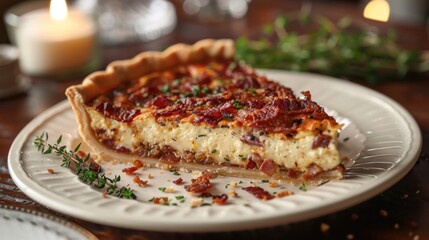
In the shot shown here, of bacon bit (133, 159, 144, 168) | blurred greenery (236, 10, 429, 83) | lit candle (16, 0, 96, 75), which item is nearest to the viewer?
bacon bit (133, 159, 144, 168)

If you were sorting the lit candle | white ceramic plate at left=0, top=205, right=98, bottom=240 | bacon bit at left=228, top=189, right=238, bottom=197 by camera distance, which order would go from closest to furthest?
1. white ceramic plate at left=0, top=205, right=98, bottom=240
2. bacon bit at left=228, top=189, right=238, bottom=197
3. the lit candle

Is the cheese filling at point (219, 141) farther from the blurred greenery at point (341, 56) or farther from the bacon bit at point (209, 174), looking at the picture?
the blurred greenery at point (341, 56)

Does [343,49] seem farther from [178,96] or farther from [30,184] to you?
[30,184]

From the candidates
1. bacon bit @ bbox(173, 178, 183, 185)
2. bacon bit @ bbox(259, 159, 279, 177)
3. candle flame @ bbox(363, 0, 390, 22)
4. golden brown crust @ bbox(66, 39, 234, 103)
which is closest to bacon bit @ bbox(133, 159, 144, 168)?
bacon bit @ bbox(173, 178, 183, 185)

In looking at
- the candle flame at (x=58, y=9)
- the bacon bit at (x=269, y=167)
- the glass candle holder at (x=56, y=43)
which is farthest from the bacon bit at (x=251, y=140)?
the candle flame at (x=58, y=9)

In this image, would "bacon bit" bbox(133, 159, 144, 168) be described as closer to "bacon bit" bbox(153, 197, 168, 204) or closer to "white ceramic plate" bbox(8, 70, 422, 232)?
"white ceramic plate" bbox(8, 70, 422, 232)

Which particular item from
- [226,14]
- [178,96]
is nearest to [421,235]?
[178,96]

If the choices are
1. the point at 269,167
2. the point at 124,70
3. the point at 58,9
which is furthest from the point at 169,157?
the point at 58,9

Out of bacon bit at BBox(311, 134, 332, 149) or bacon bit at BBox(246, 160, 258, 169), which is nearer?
bacon bit at BBox(311, 134, 332, 149)
